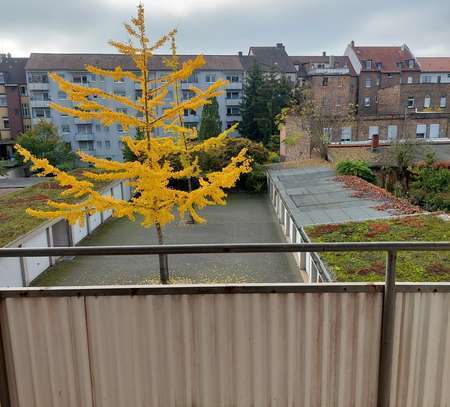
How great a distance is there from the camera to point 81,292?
7.16 feet

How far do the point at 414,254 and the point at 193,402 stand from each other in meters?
6.24

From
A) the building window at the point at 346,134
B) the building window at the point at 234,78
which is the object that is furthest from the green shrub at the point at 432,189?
the building window at the point at 234,78

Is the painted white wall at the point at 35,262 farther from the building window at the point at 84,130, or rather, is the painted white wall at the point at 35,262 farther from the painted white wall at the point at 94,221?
the building window at the point at 84,130

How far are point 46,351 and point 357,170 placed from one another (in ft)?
62.8

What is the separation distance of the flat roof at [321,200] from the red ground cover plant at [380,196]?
225 millimetres

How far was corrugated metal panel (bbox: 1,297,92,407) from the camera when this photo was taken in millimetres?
2197

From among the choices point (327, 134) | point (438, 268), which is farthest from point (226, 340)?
point (327, 134)

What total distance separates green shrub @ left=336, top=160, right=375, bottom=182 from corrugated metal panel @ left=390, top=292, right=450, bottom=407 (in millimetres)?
18294

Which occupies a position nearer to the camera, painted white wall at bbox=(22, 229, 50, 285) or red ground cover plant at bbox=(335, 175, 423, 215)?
painted white wall at bbox=(22, 229, 50, 285)

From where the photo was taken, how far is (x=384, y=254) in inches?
237

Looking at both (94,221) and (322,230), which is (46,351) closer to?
(322,230)

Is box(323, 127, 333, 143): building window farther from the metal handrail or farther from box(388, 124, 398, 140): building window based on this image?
the metal handrail

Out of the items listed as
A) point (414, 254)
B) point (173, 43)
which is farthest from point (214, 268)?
point (173, 43)

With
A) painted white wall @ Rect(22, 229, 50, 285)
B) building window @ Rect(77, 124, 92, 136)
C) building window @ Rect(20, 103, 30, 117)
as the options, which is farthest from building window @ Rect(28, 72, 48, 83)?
painted white wall @ Rect(22, 229, 50, 285)
